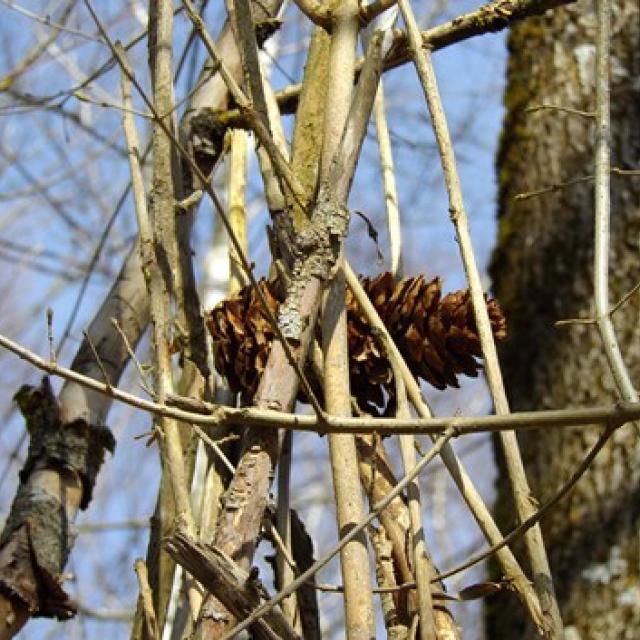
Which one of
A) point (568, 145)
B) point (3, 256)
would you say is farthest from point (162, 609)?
point (3, 256)

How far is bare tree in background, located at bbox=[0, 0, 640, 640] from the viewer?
1.77 ft

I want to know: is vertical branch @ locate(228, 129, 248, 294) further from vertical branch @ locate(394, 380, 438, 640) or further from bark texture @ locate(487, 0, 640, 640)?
bark texture @ locate(487, 0, 640, 640)

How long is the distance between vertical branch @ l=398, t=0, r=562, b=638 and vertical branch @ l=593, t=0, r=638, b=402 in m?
0.06

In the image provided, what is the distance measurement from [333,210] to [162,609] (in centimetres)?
29

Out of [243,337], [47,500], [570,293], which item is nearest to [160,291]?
[243,337]

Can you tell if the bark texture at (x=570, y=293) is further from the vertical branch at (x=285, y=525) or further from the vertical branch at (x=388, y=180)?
the vertical branch at (x=285, y=525)

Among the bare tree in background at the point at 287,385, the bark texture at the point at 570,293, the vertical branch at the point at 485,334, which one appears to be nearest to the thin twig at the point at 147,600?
the bare tree in background at the point at 287,385

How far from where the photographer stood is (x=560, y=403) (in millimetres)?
1910

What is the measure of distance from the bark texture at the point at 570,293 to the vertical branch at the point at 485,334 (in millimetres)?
1093

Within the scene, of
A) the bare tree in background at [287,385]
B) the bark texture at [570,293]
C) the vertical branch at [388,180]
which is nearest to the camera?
the bare tree in background at [287,385]

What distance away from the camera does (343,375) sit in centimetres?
62

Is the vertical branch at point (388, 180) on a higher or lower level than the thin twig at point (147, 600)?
higher

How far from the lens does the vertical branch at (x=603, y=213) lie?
0.59 m

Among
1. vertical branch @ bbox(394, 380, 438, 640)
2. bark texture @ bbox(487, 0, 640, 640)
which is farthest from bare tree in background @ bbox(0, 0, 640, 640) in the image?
bark texture @ bbox(487, 0, 640, 640)
